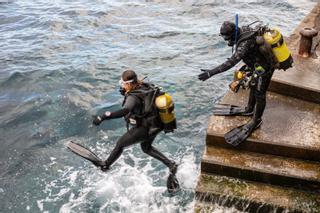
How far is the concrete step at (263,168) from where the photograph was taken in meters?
6.20

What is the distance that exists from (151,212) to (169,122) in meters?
1.93

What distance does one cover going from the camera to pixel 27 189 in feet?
26.0

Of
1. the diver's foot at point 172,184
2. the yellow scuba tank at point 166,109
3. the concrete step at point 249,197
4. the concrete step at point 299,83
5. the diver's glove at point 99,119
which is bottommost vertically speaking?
the diver's foot at point 172,184

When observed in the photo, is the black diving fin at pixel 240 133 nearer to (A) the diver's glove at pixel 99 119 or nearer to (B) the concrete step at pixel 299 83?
(B) the concrete step at pixel 299 83

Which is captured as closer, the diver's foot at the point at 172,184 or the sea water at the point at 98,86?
the diver's foot at the point at 172,184

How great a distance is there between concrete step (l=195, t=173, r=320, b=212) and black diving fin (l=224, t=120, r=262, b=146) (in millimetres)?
685

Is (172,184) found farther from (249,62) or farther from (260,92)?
(249,62)

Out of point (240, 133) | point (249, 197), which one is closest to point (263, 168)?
point (249, 197)

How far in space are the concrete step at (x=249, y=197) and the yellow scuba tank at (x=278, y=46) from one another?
2.13 m

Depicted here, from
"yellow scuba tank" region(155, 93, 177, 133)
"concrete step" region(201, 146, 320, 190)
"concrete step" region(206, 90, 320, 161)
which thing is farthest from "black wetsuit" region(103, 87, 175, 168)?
"concrete step" region(206, 90, 320, 161)

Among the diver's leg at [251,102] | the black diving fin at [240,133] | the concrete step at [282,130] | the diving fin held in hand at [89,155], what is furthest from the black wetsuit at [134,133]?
the diver's leg at [251,102]

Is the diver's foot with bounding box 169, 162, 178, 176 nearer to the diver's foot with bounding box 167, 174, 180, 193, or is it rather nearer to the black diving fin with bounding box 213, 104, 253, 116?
the diver's foot with bounding box 167, 174, 180, 193

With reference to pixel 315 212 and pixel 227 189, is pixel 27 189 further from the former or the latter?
pixel 315 212

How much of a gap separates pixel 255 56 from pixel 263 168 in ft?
6.27
